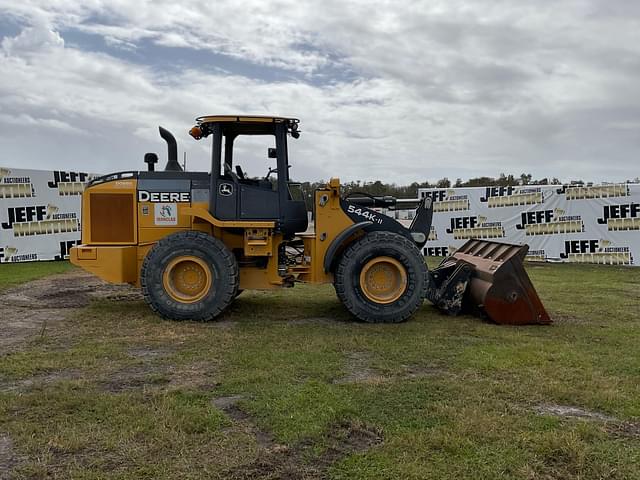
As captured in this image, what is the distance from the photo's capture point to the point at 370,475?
10.9 ft

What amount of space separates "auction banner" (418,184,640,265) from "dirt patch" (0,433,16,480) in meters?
13.7

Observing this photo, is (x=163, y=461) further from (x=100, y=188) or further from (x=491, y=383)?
(x=100, y=188)

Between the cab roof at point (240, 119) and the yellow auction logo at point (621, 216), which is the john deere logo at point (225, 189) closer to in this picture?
the cab roof at point (240, 119)

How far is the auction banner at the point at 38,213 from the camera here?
17172 mm

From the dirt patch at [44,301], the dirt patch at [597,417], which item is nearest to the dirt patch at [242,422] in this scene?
the dirt patch at [597,417]

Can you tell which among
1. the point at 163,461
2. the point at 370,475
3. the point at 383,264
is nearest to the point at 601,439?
the point at 370,475

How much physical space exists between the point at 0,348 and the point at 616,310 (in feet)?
27.3

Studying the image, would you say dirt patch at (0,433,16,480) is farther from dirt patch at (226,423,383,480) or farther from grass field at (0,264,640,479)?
dirt patch at (226,423,383,480)

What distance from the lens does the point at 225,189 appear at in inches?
311

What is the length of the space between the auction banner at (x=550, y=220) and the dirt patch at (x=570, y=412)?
39.5 ft

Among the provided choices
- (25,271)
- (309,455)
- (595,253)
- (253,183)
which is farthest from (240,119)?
(595,253)

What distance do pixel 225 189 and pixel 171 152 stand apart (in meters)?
1.25

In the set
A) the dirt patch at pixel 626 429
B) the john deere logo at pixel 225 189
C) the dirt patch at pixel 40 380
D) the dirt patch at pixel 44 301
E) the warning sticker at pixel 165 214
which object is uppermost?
the john deere logo at pixel 225 189

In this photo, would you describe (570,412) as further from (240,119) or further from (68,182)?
(68,182)
